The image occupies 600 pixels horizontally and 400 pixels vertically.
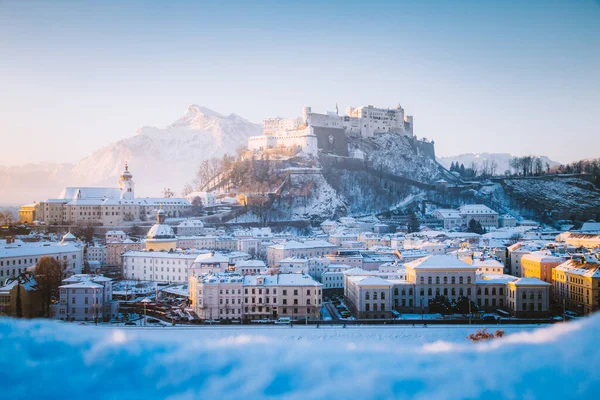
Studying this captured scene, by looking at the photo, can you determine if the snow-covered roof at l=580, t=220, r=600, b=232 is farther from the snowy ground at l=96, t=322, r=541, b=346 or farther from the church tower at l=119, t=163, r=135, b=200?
the church tower at l=119, t=163, r=135, b=200

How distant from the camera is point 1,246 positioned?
1284cm

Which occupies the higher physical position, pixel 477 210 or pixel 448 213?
pixel 477 210

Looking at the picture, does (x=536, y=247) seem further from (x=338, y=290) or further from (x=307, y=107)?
(x=307, y=107)

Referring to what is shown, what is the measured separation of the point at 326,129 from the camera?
31500mm

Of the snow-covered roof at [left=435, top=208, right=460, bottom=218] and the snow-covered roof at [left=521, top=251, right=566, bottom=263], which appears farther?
the snow-covered roof at [left=435, top=208, right=460, bottom=218]

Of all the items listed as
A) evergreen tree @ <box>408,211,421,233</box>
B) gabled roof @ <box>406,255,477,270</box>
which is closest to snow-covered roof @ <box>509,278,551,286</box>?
gabled roof @ <box>406,255,477,270</box>

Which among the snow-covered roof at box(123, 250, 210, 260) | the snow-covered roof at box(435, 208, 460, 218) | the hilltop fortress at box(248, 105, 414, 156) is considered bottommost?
the snow-covered roof at box(123, 250, 210, 260)

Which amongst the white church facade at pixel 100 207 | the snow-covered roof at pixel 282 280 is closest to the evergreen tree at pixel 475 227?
the white church facade at pixel 100 207

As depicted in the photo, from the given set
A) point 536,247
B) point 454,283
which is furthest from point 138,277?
point 536,247

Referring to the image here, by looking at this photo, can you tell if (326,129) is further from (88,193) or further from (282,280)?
(282,280)

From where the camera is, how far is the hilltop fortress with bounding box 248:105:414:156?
3008 centimetres

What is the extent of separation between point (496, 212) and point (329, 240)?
429 inches

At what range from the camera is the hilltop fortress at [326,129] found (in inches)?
1184

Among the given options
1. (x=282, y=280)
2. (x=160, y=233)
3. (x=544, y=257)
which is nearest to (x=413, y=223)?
(x=160, y=233)
